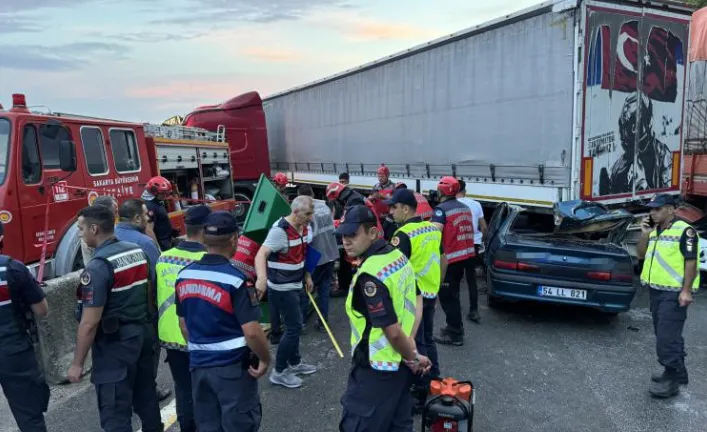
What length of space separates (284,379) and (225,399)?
1.74 metres

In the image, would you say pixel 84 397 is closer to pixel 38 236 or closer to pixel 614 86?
pixel 38 236

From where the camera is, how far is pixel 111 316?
9.75 ft

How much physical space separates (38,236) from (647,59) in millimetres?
8273

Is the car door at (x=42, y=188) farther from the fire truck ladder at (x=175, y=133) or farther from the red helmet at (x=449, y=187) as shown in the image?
the red helmet at (x=449, y=187)

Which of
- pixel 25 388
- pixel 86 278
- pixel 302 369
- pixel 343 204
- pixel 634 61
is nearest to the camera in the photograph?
pixel 86 278

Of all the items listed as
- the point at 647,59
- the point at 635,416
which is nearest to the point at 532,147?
the point at 647,59

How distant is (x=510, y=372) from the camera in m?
4.54

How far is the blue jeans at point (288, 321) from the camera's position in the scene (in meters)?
4.18

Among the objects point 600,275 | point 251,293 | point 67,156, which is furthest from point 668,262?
point 67,156

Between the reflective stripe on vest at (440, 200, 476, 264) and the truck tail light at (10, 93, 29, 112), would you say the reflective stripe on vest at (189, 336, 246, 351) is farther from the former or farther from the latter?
the truck tail light at (10, 93, 29, 112)

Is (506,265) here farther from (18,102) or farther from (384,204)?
(18,102)

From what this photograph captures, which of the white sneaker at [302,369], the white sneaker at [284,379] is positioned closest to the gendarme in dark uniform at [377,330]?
the white sneaker at [284,379]

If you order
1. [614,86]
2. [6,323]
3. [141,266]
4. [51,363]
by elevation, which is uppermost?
[614,86]

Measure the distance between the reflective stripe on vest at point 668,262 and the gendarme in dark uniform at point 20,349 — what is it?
4.67m
